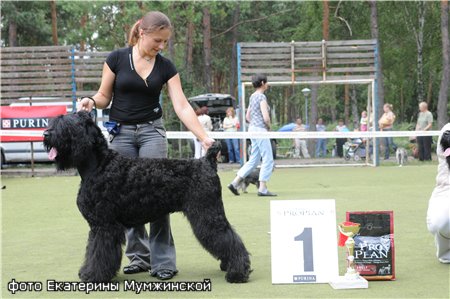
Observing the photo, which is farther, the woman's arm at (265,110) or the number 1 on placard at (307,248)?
the woman's arm at (265,110)

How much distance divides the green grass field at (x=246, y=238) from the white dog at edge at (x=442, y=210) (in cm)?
14

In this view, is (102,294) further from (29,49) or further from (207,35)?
(207,35)

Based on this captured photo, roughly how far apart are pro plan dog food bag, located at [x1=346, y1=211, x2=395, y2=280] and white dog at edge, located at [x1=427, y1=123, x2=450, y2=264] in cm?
59

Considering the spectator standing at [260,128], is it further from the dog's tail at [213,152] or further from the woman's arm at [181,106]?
the dog's tail at [213,152]

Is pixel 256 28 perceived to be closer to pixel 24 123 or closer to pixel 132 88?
pixel 24 123

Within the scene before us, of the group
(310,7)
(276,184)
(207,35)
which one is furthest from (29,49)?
(310,7)

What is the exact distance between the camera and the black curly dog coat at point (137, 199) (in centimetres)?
451

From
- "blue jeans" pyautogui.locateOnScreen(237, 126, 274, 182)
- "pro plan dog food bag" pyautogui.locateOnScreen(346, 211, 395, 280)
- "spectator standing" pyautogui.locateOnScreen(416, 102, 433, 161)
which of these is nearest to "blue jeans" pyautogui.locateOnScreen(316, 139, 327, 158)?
"spectator standing" pyautogui.locateOnScreen(416, 102, 433, 161)

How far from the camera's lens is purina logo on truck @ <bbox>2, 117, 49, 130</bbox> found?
1561cm

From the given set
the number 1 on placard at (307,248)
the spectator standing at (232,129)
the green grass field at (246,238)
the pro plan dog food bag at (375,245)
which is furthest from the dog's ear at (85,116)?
the spectator standing at (232,129)

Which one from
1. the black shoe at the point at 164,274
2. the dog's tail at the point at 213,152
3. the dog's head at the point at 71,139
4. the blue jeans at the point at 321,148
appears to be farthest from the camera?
the blue jeans at the point at 321,148

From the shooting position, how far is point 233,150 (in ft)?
65.6

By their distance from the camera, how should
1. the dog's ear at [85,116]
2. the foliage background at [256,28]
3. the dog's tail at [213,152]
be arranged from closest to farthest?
the dog's ear at [85,116]
the dog's tail at [213,152]
the foliage background at [256,28]

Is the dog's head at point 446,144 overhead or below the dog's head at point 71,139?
below
